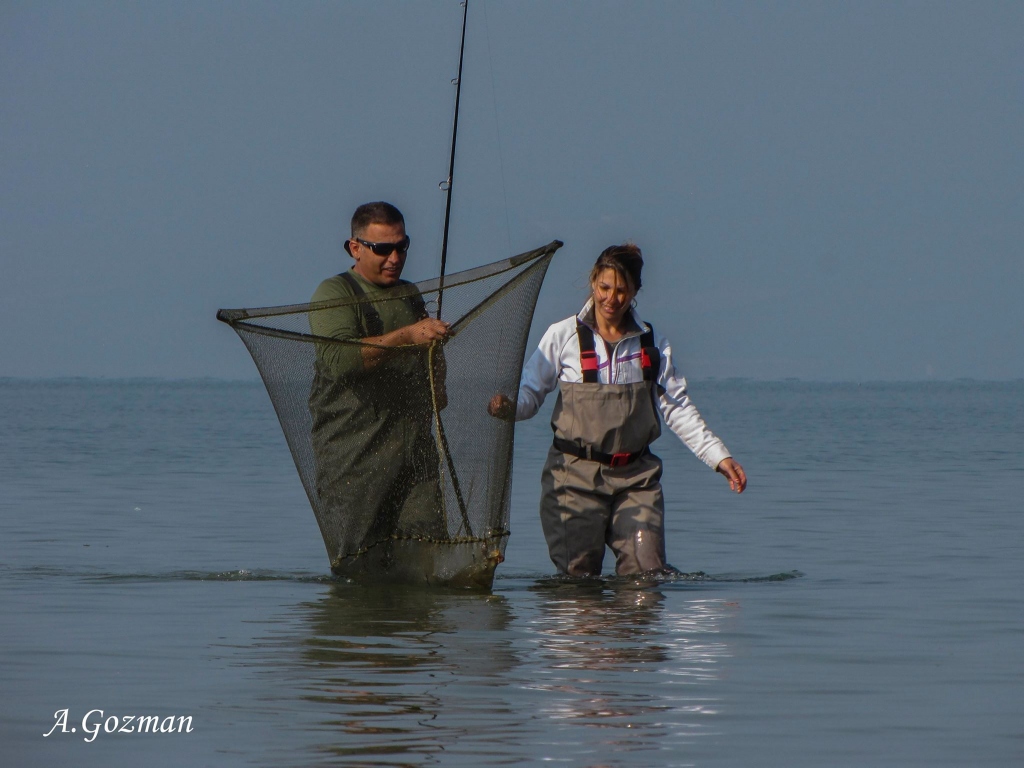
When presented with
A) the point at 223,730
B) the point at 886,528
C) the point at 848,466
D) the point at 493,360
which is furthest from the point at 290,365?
the point at 848,466

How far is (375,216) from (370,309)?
426 mm

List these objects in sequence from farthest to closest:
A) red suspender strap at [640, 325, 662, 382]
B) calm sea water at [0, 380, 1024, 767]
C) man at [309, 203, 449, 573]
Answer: red suspender strap at [640, 325, 662, 382]
man at [309, 203, 449, 573]
calm sea water at [0, 380, 1024, 767]

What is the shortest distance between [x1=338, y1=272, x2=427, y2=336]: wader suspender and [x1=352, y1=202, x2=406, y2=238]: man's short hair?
22 cm

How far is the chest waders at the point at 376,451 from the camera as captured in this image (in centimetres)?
688

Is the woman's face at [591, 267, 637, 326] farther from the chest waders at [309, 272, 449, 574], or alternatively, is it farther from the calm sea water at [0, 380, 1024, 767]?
the calm sea water at [0, 380, 1024, 767]

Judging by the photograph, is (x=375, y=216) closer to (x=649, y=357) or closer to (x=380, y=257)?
(x=380, y=257)

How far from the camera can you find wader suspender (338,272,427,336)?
6848mm

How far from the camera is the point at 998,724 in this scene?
4.95 meters

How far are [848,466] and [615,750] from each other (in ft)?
52.1

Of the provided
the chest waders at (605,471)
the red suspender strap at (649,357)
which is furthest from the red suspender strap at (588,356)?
the red suspender strap at (649,357)

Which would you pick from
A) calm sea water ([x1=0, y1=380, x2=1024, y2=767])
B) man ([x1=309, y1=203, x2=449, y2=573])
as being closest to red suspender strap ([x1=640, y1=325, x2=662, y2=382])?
man ([x1=309, y1=203, x2=449, y2=573])

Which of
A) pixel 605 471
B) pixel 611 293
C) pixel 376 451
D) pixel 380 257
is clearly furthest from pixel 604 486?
pixel 380 257

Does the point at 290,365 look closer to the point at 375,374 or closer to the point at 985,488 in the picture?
the point at 375,374

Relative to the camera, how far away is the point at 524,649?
237 inches
